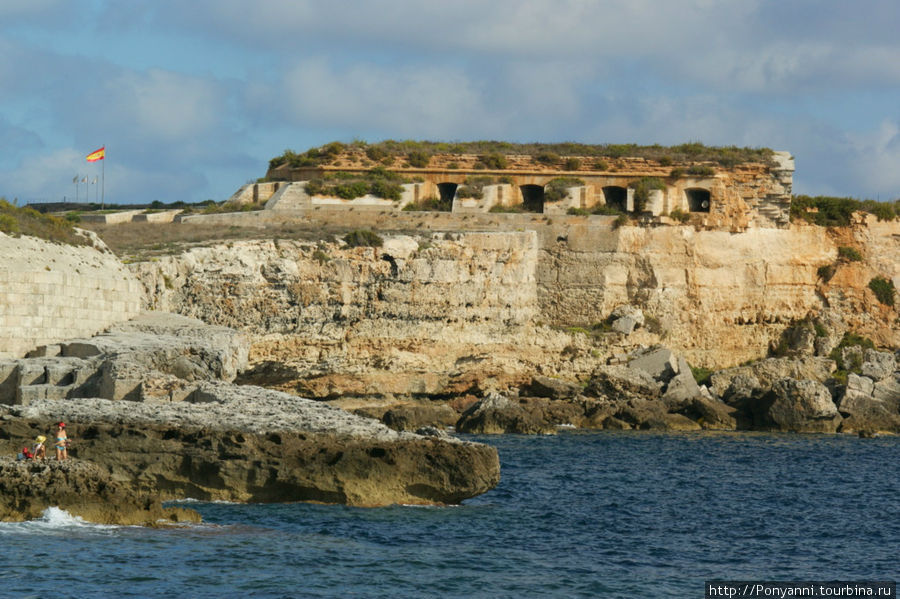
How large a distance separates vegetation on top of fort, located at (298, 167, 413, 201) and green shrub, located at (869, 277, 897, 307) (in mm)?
18268

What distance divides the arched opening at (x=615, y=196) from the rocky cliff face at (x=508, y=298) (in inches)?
74.9

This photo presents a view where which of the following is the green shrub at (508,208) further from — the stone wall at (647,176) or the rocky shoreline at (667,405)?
the rocky shoreline at (667,405)

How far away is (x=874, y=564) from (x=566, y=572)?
184 inches

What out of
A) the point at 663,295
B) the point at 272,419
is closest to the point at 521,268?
the point at 663,295

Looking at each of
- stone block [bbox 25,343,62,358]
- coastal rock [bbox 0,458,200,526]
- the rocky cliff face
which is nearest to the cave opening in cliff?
the rocky cliff face

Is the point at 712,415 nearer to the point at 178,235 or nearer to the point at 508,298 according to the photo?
the point at 508,298

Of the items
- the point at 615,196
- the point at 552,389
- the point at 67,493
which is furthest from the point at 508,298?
the point at 67,493

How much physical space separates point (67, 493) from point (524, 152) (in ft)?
118

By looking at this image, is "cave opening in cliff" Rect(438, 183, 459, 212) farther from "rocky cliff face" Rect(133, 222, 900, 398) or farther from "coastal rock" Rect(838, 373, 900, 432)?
"coastal rock" Rect(838, 373, 900, 432)

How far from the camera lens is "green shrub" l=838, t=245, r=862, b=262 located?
5203 centimetres

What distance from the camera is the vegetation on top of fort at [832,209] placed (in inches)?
2063

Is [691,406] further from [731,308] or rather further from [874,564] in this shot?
[874,564]

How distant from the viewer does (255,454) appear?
66.6ft

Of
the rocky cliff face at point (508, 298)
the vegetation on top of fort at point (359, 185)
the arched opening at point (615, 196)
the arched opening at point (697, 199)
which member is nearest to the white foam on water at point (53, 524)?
the rocky cliff face at point (508, 298)
